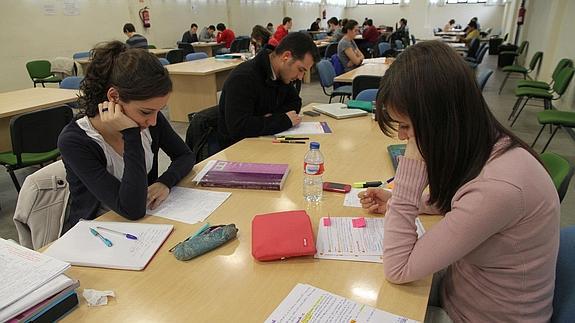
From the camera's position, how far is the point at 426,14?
14430 mm

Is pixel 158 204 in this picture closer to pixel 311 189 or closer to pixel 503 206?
pixel 311 189

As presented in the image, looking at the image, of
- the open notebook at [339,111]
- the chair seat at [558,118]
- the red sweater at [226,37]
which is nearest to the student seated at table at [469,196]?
the open notebook at [339,111]

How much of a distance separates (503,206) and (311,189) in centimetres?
78

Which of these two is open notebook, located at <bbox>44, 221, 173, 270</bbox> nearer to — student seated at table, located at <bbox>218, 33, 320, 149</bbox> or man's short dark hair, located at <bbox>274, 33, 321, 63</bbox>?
student seated at table, located at <bbox>218, 33, 320, 149</bbox>

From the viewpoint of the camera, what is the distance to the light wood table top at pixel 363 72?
4344mm

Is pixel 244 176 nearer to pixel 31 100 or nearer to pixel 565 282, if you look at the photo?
pixel 565 282

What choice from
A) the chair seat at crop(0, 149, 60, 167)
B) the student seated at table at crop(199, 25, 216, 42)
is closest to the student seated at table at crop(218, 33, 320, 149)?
the chair seat at crop(0, 149, 60, 167)

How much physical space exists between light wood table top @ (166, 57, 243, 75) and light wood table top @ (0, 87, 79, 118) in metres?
1.33

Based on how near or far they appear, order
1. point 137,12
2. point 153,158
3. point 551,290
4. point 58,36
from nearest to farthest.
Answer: point 551,290 < point 153,158 < point 58,36 < point 137,12

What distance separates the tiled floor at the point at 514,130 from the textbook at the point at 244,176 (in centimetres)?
→ 64

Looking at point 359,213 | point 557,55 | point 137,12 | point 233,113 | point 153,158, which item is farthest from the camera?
point 137,12

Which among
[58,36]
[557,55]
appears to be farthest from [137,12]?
[557,55]

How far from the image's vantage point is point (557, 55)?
6.19 m

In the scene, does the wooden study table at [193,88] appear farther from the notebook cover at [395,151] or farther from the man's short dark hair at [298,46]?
the notebook cover at [395,151]
